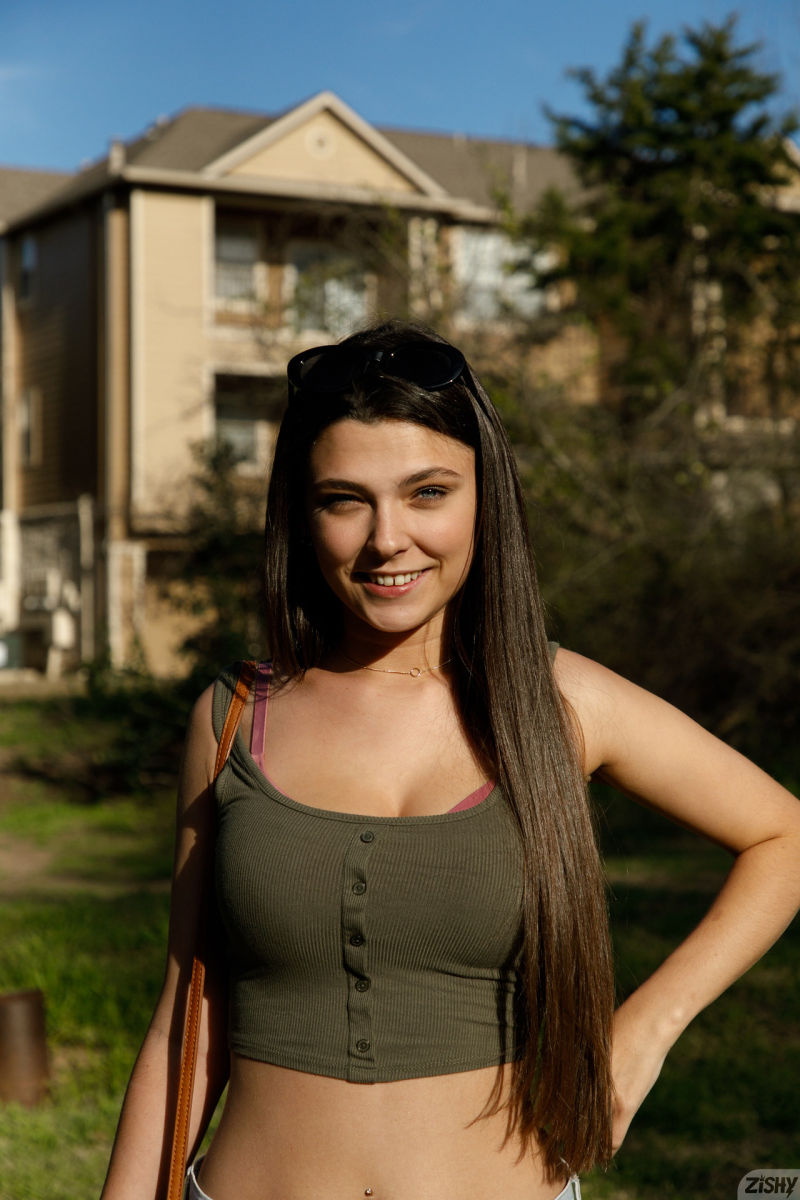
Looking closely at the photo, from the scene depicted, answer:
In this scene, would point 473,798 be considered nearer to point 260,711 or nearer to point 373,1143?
point 260,711

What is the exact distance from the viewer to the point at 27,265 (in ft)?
85.8

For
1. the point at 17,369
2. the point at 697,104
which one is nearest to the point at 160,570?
the point at 17,369

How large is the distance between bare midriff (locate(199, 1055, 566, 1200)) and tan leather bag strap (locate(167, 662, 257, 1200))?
0.07 meters

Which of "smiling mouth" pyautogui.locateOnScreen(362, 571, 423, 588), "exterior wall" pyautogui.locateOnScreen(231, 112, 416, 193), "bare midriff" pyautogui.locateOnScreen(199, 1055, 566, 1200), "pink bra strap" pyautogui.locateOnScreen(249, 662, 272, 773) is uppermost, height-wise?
"exterior wall" pyautogui.locateOnScreen(231, 112, 416, 193)

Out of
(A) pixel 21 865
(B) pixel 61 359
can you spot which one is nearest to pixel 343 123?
(B) pixel 61 359

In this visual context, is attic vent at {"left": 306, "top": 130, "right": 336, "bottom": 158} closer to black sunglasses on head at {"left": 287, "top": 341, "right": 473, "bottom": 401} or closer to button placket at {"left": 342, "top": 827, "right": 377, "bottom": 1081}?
black sunglasses on head at {"left": 287, "top": 341, "right": 473, "bottom": 401}

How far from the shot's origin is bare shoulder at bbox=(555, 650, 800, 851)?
2100 mm

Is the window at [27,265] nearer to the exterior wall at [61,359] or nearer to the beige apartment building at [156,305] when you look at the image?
the exterior wall at [61,359]

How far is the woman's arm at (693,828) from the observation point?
205 centimetres

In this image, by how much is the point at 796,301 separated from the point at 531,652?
1143 centimetres

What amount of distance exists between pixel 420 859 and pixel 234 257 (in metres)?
23.2

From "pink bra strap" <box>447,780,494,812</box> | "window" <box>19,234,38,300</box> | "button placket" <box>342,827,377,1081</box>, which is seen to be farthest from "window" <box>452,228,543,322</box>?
"button placket" <box>342,827,377,1081</box>

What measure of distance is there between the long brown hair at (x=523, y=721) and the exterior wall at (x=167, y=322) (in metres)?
20.4

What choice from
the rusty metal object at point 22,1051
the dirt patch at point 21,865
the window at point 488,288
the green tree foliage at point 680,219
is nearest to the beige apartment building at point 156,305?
the window at point 488,288
